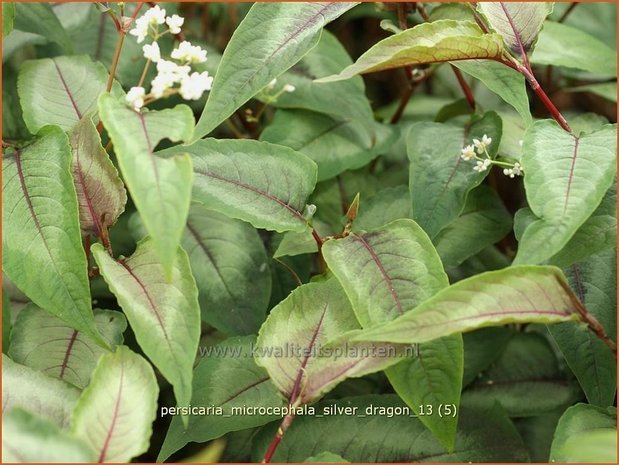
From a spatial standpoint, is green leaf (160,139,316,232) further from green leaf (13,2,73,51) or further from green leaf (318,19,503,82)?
green leaf (13,2,73,51)

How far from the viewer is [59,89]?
0.89 m

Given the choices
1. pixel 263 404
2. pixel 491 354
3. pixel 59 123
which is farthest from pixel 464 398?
pixel 59 123

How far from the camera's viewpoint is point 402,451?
803 millimetres

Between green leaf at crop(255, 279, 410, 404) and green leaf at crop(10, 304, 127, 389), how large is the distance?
16 cm

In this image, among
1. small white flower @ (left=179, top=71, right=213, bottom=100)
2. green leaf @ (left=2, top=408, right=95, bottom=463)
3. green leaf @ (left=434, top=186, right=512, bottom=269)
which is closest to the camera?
green leaf @ (left=2, top=408, right=95, bottom=463)

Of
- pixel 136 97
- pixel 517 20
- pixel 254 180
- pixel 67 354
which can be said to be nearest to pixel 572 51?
pixel 517 20

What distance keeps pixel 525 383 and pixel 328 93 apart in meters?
0.43

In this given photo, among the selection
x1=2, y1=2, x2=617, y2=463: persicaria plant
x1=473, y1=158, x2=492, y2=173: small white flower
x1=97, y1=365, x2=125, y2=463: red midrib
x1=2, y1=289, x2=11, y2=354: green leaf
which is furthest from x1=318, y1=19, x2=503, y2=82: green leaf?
x1=2, y1=289, x2=11, y2=354: green leaf

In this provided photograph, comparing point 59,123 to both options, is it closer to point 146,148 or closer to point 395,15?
point 146,148

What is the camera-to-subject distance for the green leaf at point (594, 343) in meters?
0.76

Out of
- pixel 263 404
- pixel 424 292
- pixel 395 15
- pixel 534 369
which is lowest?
pixel 534 369

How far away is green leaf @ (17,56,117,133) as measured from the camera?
2.77 ft

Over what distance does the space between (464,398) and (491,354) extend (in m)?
0.06

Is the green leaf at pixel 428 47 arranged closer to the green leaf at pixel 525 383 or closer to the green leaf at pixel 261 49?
the green leaf at pixel 261 49
